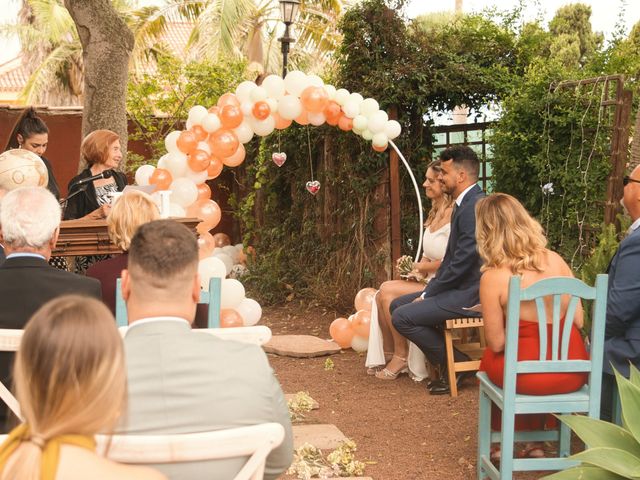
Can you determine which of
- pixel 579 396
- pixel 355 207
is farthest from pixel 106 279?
pixel 355 207

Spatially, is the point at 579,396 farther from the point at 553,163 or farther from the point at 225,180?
the point at 225,180

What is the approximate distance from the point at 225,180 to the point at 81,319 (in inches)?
475

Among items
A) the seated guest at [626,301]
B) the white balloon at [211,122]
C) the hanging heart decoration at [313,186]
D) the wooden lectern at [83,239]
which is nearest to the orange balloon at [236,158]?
the white balloon at [211,122]

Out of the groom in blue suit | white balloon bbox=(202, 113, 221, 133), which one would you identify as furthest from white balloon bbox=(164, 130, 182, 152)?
the groom in blue suit

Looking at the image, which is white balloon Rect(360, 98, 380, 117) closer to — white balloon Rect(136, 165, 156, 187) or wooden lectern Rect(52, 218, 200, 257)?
white balloon Rect(136, 165, 156, 187)

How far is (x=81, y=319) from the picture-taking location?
5.18 feet

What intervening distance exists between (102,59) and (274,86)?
6.15 feet

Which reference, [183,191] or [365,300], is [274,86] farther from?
[365,300]

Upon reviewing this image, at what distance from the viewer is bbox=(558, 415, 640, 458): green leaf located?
325 cm

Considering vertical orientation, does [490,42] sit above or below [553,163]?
above

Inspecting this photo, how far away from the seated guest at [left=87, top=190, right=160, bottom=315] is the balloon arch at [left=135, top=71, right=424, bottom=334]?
11.0ft

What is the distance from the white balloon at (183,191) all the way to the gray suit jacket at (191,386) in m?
5.53

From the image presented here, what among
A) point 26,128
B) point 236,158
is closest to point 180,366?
point 26,128

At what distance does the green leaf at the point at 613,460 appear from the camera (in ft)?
10.0
